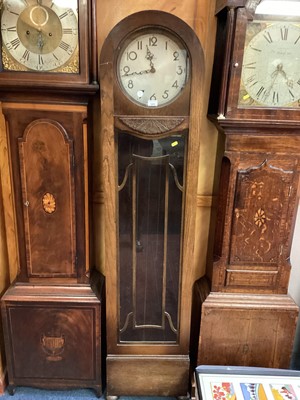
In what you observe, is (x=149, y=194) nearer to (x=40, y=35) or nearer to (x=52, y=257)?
(x=52, y=257)

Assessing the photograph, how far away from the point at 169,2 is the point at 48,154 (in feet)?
2.45

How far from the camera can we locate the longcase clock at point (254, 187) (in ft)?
4.20

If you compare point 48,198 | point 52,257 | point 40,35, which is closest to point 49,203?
point 48,198

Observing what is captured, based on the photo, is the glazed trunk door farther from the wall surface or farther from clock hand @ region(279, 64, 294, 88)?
clock hand @ region(279, 64, 294, 88)

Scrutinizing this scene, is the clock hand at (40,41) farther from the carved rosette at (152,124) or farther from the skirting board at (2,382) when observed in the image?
the skirting board at (2,382)

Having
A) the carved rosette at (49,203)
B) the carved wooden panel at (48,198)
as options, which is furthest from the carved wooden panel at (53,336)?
the carved rosette at (49,203)

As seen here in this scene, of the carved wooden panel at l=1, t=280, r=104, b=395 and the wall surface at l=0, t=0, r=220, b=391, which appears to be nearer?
the wall surface at l=0, t=0, r=220, b=391

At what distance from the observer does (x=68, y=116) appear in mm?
1368

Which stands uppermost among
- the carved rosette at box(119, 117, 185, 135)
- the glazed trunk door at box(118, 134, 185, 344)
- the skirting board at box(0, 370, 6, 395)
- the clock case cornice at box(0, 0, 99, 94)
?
the clock case cornice at box(0, 0, 99, 94)

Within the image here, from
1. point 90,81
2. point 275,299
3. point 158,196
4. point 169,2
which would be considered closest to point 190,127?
point 158,196

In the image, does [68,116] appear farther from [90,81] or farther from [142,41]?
[142,41]

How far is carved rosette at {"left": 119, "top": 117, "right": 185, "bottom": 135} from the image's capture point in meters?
1.32

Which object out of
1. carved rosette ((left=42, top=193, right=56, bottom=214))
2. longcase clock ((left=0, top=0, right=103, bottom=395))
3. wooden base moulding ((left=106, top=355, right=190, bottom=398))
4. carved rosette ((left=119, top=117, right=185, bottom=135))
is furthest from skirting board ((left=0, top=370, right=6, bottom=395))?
carved rosette ((left=119, top=117, right=185, bottom=135))

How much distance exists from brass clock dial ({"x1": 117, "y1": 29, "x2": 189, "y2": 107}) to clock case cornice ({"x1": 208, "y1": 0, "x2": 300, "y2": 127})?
0.15 m
